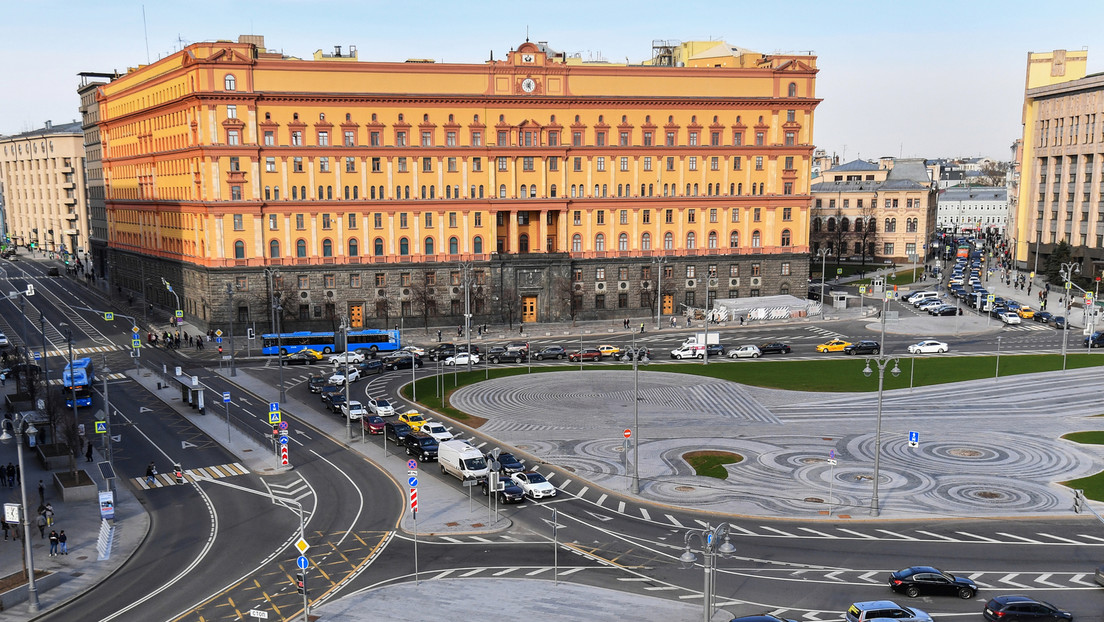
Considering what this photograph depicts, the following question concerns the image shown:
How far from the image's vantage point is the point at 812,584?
42531 millimetres

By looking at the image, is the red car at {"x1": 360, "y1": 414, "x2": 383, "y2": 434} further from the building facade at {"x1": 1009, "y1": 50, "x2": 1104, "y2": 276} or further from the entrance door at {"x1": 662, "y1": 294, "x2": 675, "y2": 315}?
the building facade at {"x1": 1009, "y1": 50, "x2": 1104, "y2": 276}

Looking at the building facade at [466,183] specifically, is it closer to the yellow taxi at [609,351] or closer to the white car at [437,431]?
the yellow taxi at [609,351]

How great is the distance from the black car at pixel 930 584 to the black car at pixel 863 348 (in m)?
64.2

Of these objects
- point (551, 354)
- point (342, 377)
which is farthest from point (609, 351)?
point (342, 377)

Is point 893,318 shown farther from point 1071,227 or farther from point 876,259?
point 876,259

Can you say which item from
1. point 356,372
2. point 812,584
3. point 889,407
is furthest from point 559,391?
point 812,584

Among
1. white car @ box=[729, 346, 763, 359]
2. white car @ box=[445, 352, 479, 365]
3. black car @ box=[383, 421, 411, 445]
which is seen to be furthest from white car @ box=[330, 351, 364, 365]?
white car @ box=[729, 346, 763, 359]

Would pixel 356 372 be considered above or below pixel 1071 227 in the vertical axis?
below

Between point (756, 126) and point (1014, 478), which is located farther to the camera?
point (756, 126)

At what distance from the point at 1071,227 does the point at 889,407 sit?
9964 centimetres

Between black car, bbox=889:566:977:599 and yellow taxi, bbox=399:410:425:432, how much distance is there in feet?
130

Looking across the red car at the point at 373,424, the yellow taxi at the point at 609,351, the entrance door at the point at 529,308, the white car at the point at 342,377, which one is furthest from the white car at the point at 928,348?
the red car at the point at 373,424

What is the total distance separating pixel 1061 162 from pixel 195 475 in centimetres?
15104

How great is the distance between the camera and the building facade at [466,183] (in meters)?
116
